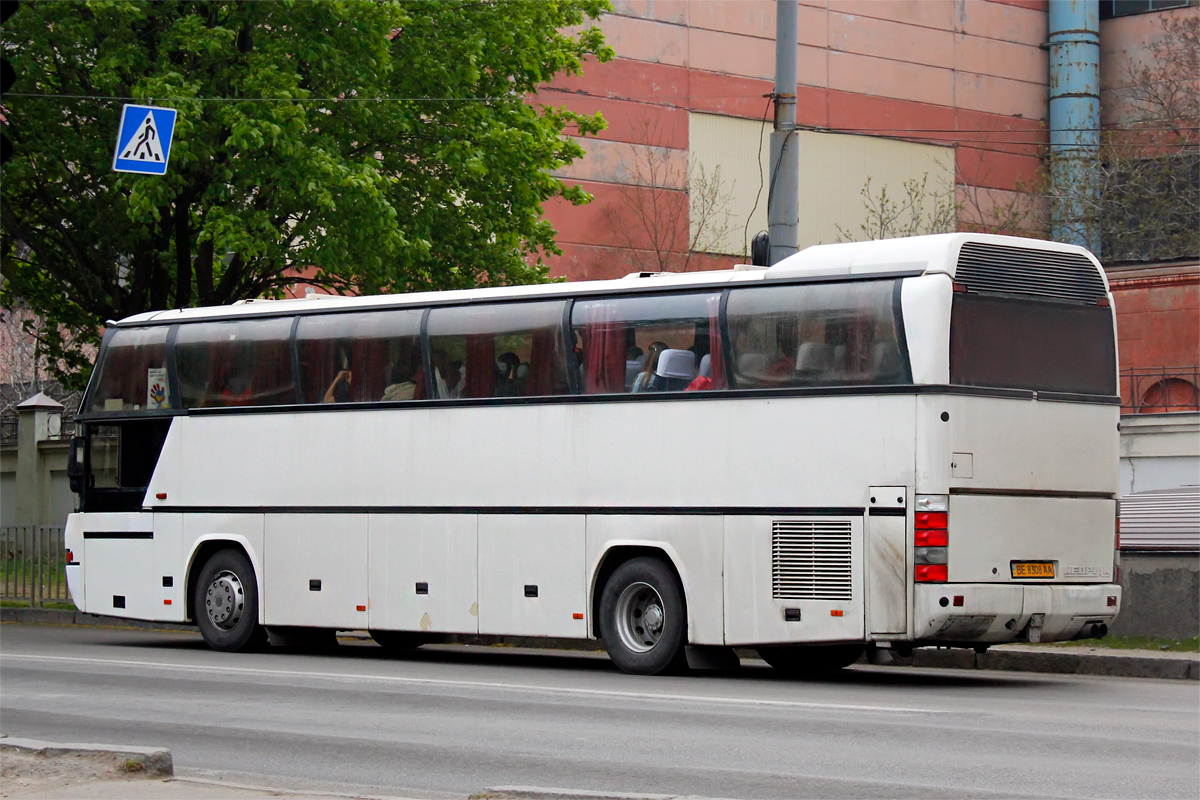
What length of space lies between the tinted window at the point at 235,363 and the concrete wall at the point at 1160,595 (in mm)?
8702

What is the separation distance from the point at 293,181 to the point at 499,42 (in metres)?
4.65

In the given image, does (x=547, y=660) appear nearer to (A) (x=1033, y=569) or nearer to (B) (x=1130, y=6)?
(A) (x=1033, y=569)

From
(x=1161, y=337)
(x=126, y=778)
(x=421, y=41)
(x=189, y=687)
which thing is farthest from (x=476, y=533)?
(x=1161, y=337)

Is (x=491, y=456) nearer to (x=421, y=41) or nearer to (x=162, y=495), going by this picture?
(x=162, y=495)

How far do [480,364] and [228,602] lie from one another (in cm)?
430

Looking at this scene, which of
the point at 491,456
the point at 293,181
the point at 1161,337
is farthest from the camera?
the point at 1161,337

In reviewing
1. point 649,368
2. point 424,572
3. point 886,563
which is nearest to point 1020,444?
point 886,563

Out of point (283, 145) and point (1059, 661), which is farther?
point (283, 145)

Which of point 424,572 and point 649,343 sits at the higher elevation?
point 649,343

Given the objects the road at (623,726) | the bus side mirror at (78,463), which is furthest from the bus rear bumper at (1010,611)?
the bus side mirror at (78,463)

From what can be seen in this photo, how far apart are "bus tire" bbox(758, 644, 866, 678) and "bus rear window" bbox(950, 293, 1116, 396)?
300 centimetres

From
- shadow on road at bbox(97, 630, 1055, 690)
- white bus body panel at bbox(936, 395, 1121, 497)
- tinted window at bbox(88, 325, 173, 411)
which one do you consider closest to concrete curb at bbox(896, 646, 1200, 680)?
shadow on road at bbox(97, 630, 1055, 690)

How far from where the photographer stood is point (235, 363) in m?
19.3

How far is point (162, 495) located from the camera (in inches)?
790
